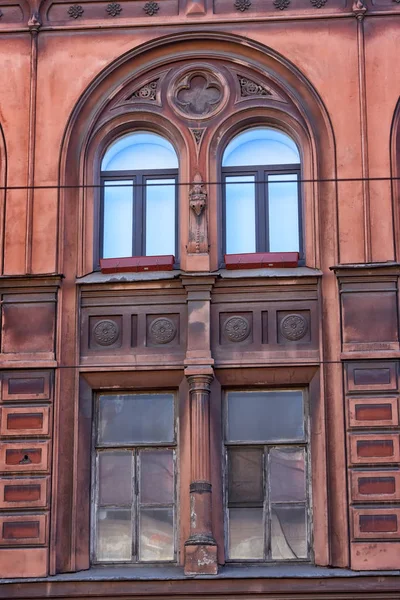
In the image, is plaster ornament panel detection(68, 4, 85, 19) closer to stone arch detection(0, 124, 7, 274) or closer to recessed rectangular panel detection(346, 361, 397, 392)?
stone arch detection(0, 124, 7, 274)

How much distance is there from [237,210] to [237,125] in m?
1.24

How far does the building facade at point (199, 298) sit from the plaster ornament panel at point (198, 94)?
1.3 inches

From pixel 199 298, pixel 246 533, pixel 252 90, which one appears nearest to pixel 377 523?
pixel 246 533

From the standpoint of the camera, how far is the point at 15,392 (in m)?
18.7

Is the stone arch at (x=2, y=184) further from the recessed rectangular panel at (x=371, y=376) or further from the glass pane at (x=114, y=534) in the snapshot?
the recessed rectangular panel at (x=371, y=376)

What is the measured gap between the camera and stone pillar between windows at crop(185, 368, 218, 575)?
1773cm

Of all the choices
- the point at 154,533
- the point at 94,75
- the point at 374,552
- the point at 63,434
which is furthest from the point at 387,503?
the point at 94,75

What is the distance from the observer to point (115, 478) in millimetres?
18625

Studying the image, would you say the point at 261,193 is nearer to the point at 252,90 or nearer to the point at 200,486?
the point at 252,90

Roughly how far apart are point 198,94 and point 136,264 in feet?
9.22

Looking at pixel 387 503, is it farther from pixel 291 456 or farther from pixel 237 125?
pixel 237 125

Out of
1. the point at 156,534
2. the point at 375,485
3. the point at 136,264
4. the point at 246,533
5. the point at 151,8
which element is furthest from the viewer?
the point at 151,8

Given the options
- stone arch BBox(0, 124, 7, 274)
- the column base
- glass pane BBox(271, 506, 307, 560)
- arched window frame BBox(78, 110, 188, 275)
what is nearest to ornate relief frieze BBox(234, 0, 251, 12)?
arched window frame BBox(78, 110, 188, 275)

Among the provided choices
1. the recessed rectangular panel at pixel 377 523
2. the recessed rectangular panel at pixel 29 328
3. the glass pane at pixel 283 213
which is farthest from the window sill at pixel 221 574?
the glass pane at pixel 283 213
